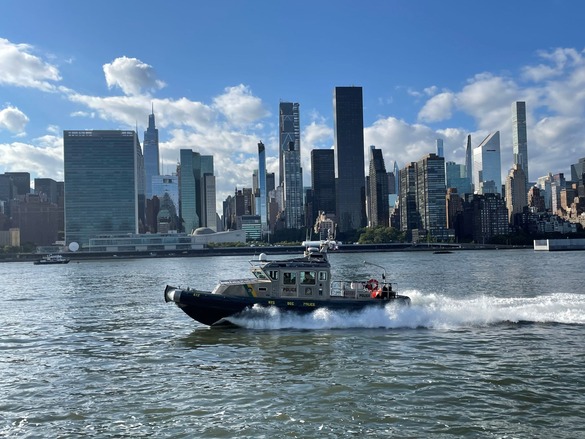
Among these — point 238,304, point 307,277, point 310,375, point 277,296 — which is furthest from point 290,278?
point 310,375

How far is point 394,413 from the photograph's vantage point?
1603 cm

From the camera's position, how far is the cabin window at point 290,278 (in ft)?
98.2

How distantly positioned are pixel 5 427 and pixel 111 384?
4.58 m

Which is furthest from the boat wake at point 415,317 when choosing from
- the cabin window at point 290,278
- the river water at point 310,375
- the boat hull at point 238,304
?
the cabin window at point 290,278

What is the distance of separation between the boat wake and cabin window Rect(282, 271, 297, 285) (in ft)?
5.43

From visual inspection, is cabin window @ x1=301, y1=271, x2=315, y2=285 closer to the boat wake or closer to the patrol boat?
the patrol boat

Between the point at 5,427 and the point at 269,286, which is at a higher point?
the point at 269,286

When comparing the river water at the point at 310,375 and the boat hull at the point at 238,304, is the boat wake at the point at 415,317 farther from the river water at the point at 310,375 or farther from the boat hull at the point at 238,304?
the boat hull at the point at 238,304

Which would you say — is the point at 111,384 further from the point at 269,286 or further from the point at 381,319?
the point at 381,319

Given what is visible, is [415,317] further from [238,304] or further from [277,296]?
[238,304]

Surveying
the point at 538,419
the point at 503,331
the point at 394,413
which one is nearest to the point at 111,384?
the point at 394,413

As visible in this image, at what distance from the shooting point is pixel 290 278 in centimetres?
2995

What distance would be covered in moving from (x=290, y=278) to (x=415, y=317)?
282 inches

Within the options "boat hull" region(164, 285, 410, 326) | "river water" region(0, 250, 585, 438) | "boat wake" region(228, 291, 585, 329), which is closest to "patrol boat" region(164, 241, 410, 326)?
"boat hull" region(164, 285, 410, 326)
